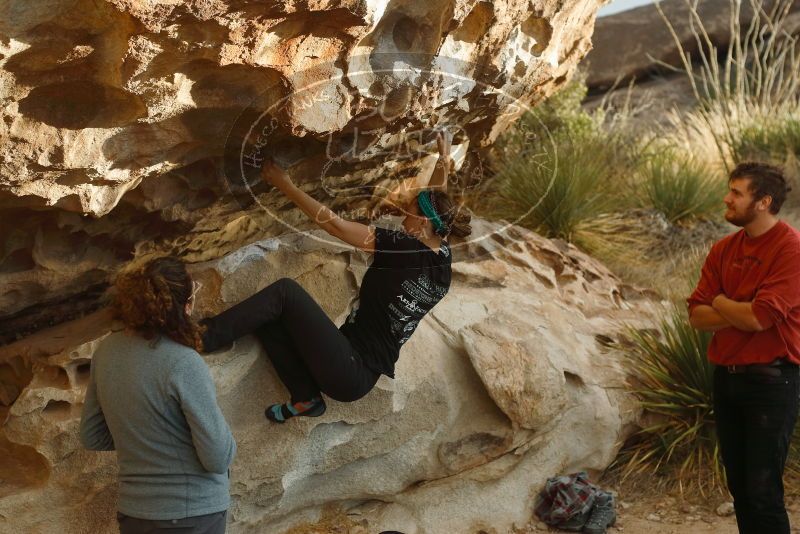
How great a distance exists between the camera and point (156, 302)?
2854mm

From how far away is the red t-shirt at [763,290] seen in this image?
3488mm

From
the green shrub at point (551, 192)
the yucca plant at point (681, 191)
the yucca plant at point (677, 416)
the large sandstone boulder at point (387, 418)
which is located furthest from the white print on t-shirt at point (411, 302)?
the yucca plant at point (681, 191)

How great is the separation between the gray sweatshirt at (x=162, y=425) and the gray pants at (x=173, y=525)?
0.8 inches

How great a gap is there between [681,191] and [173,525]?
20.8 feet

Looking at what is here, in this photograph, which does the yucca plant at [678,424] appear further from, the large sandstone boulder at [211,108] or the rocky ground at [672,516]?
the large sandstone boulder at [211,108]

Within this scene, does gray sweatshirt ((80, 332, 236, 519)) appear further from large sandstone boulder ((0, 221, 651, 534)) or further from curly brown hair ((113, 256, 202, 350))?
large sandstone boulder ((0, 221, 651, 534))

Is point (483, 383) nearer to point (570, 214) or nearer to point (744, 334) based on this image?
point (744, 334)

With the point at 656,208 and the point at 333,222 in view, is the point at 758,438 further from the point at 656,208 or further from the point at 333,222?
the point at 656,208

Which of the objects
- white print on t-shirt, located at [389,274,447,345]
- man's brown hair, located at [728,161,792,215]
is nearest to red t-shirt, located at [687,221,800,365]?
man's brown hair, located at [728,161,792,215]

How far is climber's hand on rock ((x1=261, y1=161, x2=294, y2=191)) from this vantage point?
3834 millimetres

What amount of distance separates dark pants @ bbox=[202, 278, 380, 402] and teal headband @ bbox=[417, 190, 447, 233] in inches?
22.4

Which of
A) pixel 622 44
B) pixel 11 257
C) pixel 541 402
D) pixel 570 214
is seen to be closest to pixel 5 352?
pixel 11 257

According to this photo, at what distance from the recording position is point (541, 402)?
464 cm

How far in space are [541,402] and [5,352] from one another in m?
2.46
